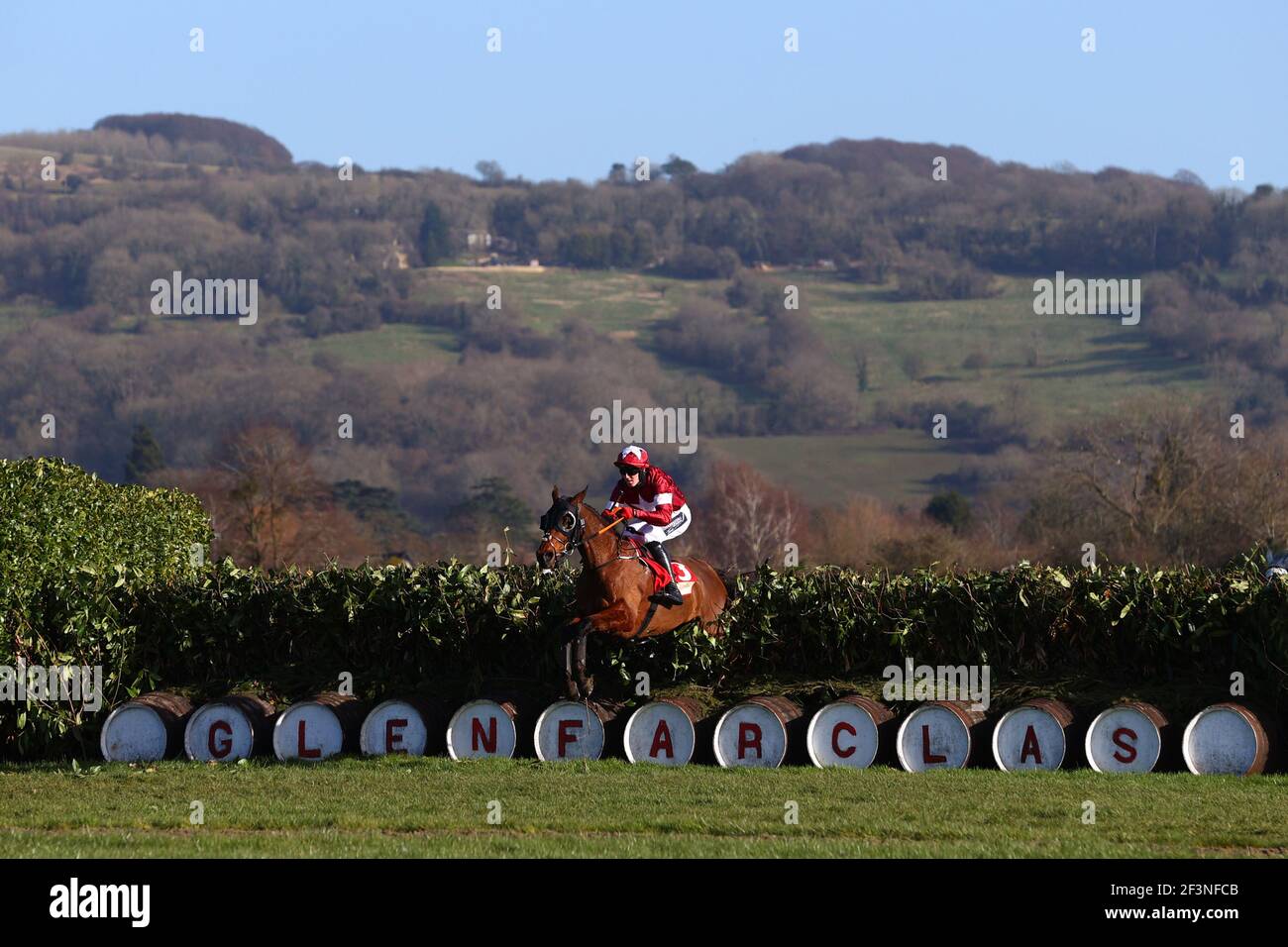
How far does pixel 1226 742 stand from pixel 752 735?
4807mm

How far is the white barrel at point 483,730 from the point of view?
1964 centimetres

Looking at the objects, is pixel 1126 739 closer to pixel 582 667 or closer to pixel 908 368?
pixel 582 667

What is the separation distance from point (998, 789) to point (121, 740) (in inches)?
387

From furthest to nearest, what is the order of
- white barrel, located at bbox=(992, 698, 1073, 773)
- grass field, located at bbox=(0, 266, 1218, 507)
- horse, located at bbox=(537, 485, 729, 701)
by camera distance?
grass field, located at bbox=(0, 266, 1218, 507)
white barrel, located at bbox=(992, 698, 1073, 773)
horse, located at bbox=(537, 485, 729, 701)

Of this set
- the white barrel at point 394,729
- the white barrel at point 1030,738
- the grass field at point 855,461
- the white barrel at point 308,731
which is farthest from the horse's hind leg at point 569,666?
the grass field at point 855,461

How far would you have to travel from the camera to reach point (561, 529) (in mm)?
18125

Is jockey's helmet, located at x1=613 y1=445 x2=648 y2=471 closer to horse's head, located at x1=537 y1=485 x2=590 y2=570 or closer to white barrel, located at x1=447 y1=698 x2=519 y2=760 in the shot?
horse's head, located at x1=537 y1=485 x2=590 y2=570

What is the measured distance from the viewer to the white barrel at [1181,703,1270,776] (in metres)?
18.0

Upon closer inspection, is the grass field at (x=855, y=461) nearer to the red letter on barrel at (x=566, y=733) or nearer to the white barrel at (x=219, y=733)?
the red letter on barrel at (x=566, y=733)

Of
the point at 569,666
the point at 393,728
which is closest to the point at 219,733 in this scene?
the point at 393,728

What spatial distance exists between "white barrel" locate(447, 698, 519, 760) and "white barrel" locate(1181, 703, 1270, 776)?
706cm

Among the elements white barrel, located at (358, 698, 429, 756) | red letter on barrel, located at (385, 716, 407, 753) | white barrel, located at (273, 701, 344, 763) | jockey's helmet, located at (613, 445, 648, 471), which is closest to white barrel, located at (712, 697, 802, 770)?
jockey's helmet, located at (613, 445, 648, 471)
